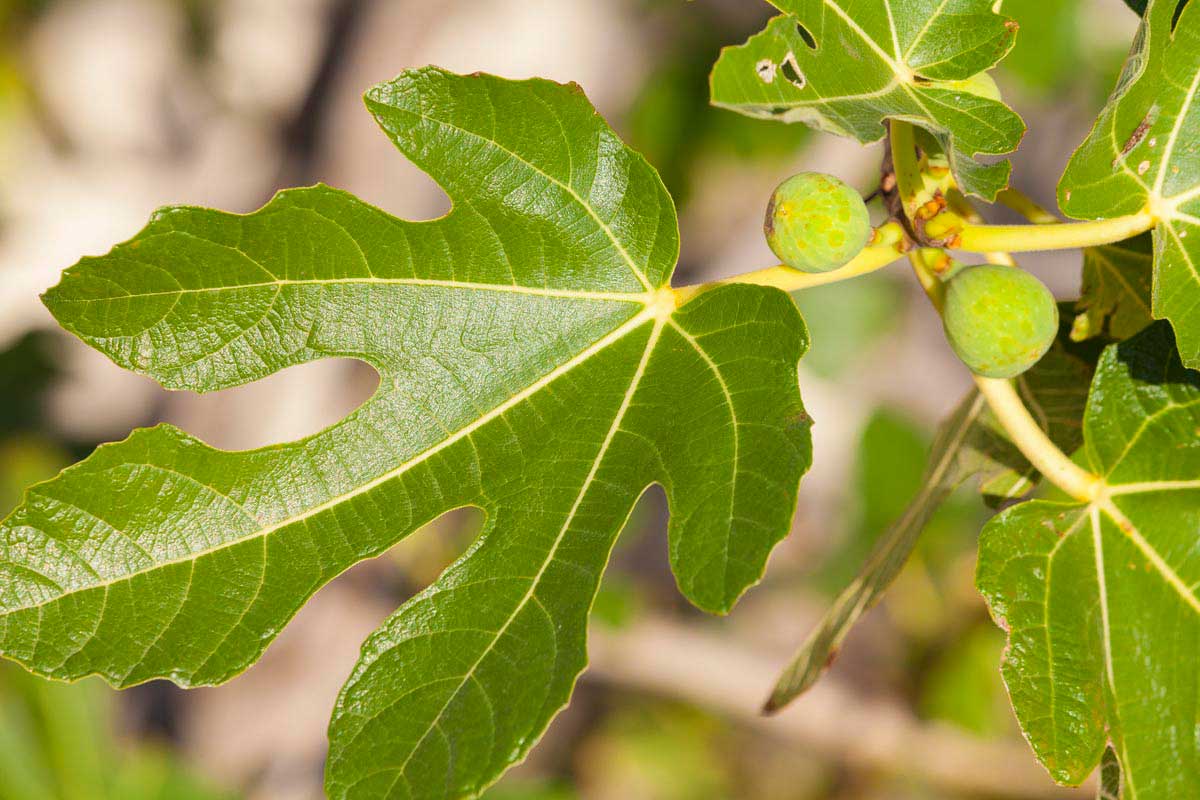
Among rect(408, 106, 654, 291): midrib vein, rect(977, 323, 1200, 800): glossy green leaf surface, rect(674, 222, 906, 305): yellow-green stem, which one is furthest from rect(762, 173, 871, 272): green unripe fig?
rect(977, 323, 1200, 800): glossy green leaf surface

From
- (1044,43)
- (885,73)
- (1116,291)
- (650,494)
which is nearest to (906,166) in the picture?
(885,73)

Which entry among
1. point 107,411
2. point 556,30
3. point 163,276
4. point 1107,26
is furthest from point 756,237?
point 107,411

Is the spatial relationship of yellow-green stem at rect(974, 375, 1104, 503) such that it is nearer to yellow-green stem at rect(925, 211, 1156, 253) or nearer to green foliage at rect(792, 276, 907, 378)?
yellow-green stem at rect(925, 211, 1156, 253)

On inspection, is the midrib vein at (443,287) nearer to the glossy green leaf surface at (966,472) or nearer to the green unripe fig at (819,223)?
the green unripe fig at (819,223)

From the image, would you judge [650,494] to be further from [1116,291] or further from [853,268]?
[853,268]

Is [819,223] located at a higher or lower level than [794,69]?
lower

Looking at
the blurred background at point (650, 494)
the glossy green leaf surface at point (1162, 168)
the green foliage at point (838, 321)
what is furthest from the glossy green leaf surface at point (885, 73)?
the green foliage at point (838, 321)
